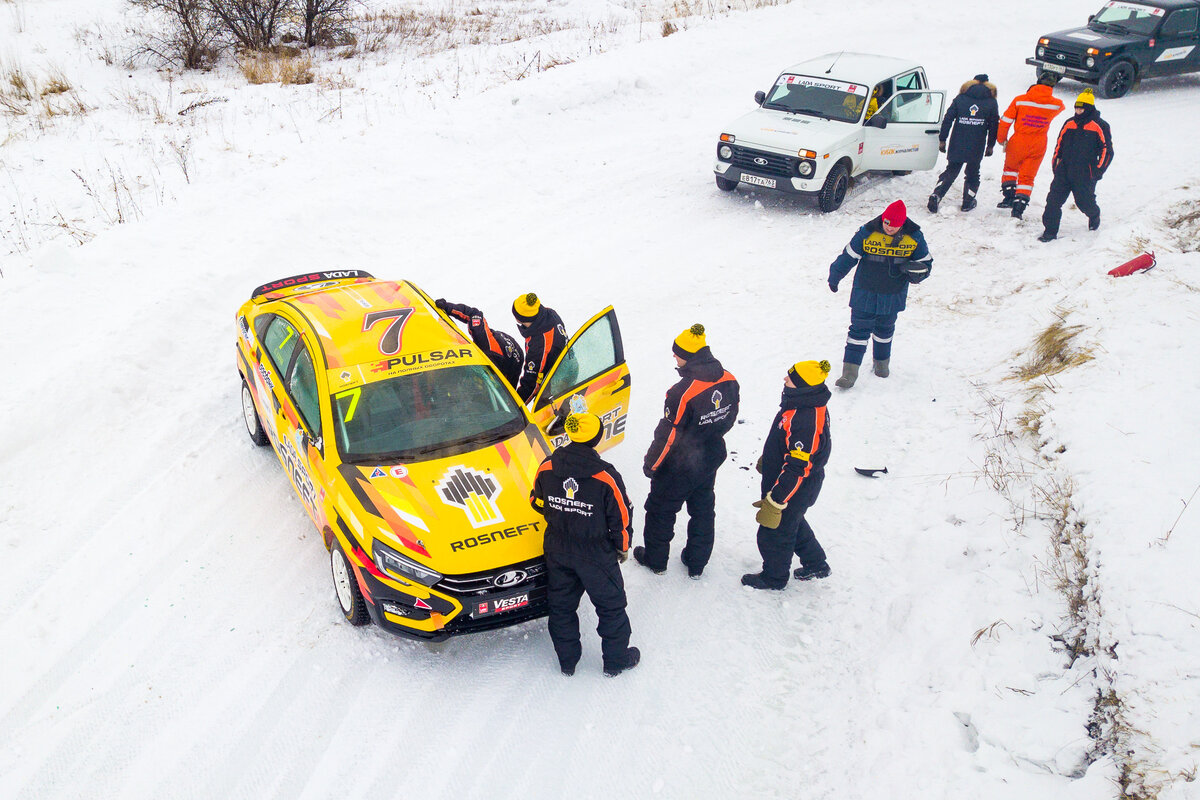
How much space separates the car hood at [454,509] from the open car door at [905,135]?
8767 millimetres

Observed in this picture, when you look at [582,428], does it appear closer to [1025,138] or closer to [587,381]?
[587,381]

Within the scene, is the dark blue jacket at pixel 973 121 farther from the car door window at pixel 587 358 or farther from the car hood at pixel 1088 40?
the car door window at pixel 587 358

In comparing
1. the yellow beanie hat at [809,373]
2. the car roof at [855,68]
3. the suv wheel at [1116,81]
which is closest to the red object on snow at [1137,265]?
the car roof at [855,68]

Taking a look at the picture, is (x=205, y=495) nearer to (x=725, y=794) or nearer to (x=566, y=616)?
(x=566, y=616)

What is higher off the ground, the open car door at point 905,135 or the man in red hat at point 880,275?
the open car door at point 905,135

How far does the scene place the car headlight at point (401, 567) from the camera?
4.74 metres

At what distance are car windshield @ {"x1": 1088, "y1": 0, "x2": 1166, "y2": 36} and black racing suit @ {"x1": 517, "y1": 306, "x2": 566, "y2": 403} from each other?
1487 centimetres

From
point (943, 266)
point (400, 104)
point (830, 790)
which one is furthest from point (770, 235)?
point (830, 790)

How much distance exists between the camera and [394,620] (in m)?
4.86

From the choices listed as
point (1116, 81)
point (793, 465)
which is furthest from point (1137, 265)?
point (1116, 81)

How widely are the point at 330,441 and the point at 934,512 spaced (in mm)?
4537

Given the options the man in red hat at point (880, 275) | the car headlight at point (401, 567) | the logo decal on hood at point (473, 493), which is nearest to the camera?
the car headlight at point (401, 567)

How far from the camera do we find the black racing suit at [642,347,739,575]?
5422 mm

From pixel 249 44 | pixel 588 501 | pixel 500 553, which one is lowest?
pixel 500 553
